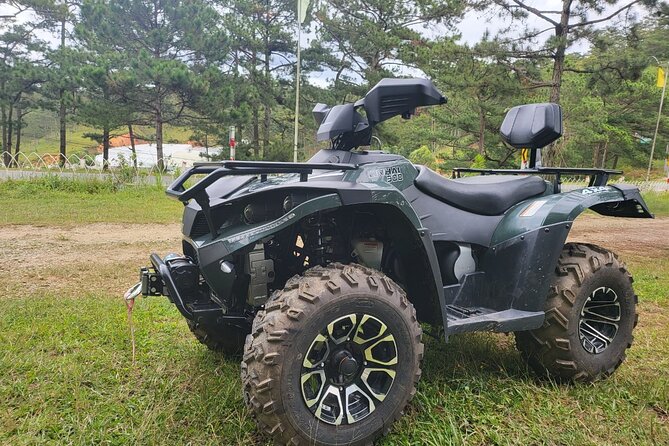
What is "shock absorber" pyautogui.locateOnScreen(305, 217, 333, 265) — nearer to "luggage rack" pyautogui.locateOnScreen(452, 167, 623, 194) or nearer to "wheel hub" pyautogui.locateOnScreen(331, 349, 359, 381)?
"wheel hub" pyautogui.locateOnScreen(331, 349, 359, 381)

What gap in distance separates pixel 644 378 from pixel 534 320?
37.2 inches

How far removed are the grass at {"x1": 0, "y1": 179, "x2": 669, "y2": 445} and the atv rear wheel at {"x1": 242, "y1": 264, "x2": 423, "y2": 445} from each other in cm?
28

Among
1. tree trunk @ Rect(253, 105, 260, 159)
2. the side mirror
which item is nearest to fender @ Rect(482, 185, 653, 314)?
the side mirror

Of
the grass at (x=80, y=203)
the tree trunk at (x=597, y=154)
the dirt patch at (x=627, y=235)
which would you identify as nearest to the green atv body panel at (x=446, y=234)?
the dirt patch at (x=627, y=235)

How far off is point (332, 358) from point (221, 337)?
119 centimetres

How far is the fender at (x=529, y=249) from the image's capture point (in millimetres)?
2742

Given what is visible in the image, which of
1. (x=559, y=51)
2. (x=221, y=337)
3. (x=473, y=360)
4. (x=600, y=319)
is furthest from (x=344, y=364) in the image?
(x=559, y=51)

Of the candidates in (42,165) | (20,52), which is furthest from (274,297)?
(20,52)

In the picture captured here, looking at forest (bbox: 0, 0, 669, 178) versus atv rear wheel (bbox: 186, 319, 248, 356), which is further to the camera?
forest (bbox: 0, 0, 669, 178)

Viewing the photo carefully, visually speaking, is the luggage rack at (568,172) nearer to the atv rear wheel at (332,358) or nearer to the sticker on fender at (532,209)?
the sticker on fender at (532,209)

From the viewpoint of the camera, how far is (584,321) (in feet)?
9.82

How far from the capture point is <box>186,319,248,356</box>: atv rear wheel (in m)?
3.07

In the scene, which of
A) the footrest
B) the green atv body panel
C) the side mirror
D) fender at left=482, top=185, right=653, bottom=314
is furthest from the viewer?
the side mirror

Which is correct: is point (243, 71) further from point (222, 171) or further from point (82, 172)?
point (222, 171)
